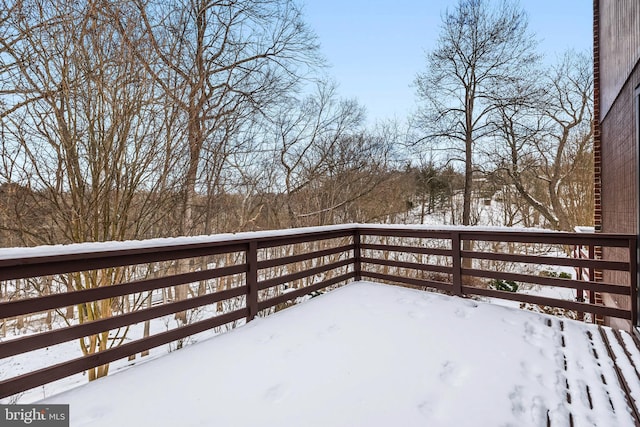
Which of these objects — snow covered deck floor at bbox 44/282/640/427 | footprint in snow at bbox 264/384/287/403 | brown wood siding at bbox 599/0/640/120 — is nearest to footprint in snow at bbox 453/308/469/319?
snow covered deck floor at bbox 44/282/640/427

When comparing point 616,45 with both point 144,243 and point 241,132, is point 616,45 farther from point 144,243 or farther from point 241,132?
point 241,132

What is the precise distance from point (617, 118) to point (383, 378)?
4163 mm

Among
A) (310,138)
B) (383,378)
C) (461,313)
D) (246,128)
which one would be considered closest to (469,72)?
(310,138)

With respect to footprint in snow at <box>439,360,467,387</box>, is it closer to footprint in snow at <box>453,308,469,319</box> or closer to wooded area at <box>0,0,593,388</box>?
footprint in snow at <box>453,308,469,319</box>

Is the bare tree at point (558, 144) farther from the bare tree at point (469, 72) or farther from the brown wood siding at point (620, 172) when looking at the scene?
the brown wood siding at point (620, 172)

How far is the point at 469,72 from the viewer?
34.6ft

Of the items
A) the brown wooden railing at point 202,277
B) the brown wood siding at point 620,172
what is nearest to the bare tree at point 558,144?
the brown wood siding at point 620,172

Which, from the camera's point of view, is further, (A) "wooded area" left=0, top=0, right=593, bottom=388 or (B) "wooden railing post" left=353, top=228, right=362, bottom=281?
(B) "wooden railing post" left=353, top=228, right=362, bottom=281

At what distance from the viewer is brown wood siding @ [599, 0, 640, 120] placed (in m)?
3.03

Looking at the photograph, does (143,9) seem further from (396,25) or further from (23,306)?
(396,25)

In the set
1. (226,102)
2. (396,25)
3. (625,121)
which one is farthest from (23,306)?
(396,25)

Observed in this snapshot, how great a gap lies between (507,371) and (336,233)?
8.44ft

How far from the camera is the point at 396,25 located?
392 inches

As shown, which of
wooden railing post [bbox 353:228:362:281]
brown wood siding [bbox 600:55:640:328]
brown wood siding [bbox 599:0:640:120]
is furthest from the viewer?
wooden railing post [bbox 353:228:362:281]
